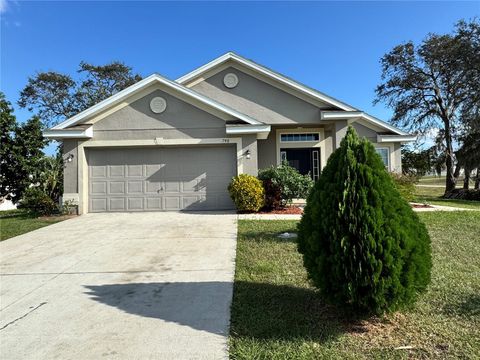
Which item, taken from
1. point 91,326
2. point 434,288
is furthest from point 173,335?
point 434,288

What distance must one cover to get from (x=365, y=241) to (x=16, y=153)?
1746 centimetres

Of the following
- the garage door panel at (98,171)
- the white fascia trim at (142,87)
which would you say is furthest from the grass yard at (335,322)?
the garage door panel at (98,171)

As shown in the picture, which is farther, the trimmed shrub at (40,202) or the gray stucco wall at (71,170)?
the gray stucco wall at (71,170)

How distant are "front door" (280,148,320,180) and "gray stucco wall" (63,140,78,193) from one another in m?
9.27

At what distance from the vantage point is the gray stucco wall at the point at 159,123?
12383 mm

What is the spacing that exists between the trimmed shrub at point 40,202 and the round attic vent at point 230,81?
858cm

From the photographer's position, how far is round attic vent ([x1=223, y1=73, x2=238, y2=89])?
49.3 ft

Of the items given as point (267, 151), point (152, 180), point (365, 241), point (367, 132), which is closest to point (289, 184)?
point (267, 151)

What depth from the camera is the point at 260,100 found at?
14.8m

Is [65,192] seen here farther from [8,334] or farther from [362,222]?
[362,222]

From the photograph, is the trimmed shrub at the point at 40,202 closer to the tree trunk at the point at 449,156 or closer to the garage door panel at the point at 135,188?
the garage door panel at the point at 135,188

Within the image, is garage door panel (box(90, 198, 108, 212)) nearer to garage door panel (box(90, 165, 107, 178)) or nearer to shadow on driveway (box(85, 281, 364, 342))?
garage door panel (box(90, 165, 107, 178))

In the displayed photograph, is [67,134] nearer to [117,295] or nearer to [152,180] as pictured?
[152,180]

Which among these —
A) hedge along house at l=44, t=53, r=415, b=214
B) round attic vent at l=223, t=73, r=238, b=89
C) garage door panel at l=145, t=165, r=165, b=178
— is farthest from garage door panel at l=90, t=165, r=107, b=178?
round attic vent at l=223, t=73, r=238, b=89
